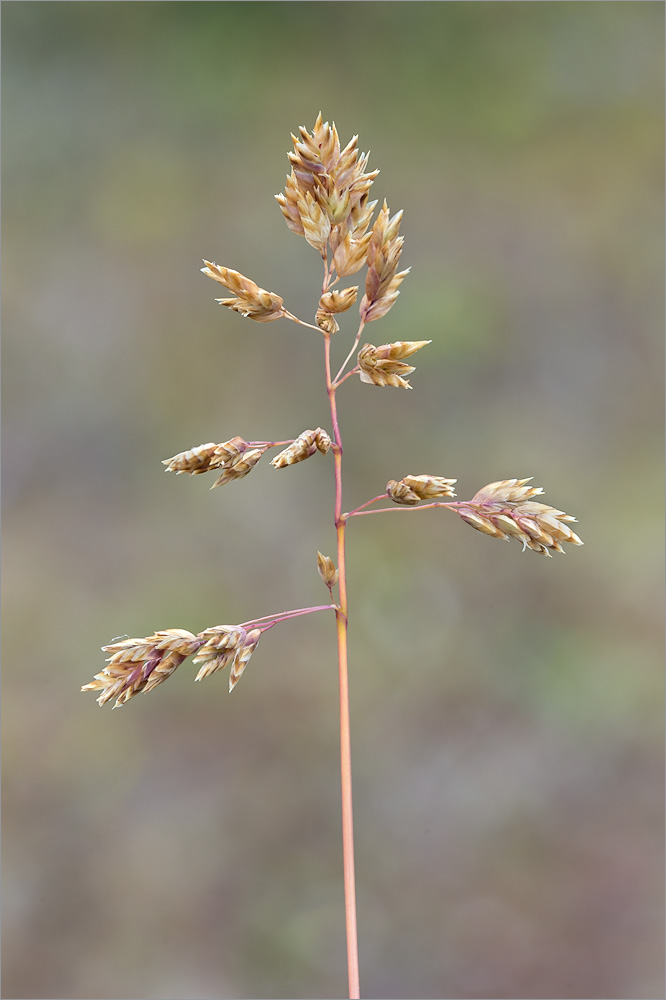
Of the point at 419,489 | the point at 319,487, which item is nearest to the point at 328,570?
the point at 419,489

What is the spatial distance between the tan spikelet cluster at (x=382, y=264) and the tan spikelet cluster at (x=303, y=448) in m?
0.06

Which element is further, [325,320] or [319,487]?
[319,487]

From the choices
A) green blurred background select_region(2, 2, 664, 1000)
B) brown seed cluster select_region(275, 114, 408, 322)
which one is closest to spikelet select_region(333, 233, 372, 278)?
brown seed cluster select_region(275, 114, 408, 322)

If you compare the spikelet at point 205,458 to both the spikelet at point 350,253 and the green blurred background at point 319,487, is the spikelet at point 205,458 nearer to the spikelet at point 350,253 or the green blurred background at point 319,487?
the spikelet at point 350,253

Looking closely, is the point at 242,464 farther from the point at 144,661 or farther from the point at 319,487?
the point at 319,487

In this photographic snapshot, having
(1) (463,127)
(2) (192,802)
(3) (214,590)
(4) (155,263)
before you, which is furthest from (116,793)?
(1) (463,127)

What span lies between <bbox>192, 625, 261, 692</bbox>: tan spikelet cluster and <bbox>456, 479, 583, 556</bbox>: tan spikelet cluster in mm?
102

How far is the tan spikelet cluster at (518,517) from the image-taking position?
1.01 feet

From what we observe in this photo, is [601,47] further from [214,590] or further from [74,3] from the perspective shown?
[214,590]

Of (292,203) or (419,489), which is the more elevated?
(292,203)

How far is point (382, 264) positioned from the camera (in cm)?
30

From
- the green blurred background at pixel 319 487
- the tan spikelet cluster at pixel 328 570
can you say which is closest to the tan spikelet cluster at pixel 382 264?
the tan spikelet cluster at pixel 328 570

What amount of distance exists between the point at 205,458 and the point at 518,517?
13 centimetres

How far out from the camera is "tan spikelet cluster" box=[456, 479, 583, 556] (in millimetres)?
308
